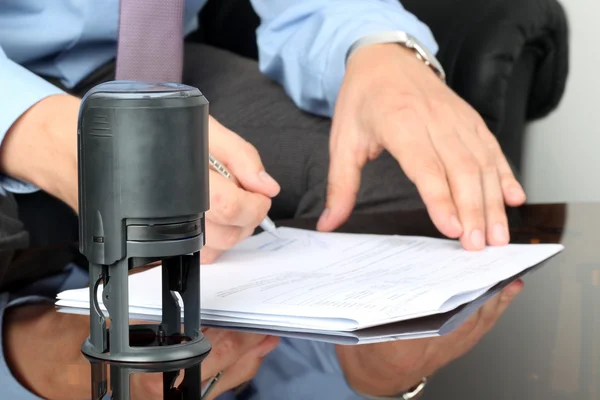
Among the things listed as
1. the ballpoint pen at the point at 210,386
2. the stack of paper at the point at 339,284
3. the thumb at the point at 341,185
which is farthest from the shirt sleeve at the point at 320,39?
the ballpoint pen at the point at 210,386

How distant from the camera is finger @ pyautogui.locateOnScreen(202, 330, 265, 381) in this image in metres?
0.48

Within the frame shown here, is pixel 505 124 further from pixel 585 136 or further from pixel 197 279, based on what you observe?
pixel 197 279

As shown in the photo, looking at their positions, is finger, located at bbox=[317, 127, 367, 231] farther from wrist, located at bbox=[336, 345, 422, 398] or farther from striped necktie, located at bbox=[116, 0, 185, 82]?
wrist, located at bbox=[336, 345, 422, 398]

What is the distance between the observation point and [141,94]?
1.48ft

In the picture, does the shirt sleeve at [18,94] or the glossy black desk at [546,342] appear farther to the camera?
the shirt sleeve at [18,94]

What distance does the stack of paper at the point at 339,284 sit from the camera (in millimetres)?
560

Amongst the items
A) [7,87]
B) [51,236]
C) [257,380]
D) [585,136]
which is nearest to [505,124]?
[585,136]

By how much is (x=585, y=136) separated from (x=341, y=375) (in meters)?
1.66

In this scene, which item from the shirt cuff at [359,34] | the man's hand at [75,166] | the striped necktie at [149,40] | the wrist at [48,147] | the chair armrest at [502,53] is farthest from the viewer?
the chair armrest at [502,53]

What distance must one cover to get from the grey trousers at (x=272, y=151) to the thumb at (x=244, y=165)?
0.32 meters

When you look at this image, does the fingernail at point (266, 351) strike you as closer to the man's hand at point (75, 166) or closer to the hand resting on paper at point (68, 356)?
the hand resting on paper at point (68, 356)

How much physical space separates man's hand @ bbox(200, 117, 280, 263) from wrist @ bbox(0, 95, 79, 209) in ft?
0.45

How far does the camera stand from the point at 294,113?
1223mm

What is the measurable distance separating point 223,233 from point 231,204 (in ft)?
0.20
